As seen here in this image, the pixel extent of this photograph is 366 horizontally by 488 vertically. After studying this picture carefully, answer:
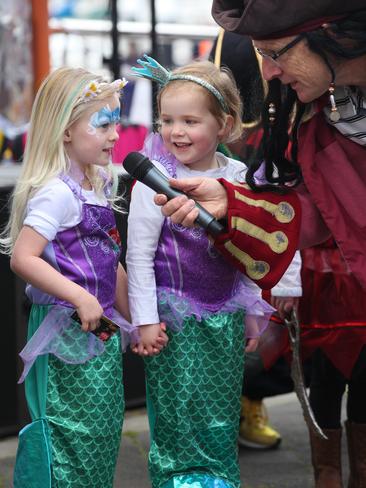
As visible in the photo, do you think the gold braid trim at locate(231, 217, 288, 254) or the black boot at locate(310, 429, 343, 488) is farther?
the black boot at locate(310, 429, 343, 488)

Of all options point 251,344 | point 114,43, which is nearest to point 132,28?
point 114,43

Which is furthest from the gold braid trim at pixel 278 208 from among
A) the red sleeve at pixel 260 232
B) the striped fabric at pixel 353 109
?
the striped fabric at pixel 353 109

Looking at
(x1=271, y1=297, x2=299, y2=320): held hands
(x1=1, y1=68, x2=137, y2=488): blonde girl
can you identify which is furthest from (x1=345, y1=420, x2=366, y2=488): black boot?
(x1=1, y1=68, x2=137, y2=488): blonde girl

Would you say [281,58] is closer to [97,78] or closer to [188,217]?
[188,217]

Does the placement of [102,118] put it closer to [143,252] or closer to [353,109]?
[143,252]

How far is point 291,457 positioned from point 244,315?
1.14 meters

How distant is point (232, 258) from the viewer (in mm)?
2582

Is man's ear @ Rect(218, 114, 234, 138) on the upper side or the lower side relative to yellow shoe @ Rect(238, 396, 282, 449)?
upper

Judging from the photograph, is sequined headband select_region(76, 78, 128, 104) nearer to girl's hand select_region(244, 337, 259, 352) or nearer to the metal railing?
girl's hand select_region(244, 337, 259, 352)

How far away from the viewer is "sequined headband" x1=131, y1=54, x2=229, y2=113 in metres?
2.84

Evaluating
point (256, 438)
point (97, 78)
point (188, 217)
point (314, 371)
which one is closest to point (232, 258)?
point (188, 217)

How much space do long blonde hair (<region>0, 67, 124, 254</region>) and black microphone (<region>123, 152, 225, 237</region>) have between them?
381 mm

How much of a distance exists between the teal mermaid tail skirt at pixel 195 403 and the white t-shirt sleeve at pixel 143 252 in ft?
0.35

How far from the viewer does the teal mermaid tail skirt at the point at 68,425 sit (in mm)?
2738
